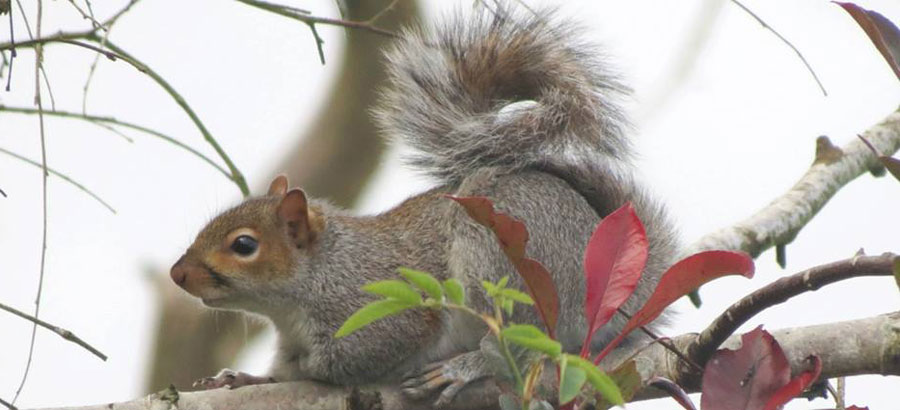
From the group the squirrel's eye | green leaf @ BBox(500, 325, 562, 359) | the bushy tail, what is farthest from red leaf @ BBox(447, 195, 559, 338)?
the bushy tail

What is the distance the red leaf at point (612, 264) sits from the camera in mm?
1163

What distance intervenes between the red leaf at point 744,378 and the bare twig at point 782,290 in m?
0.08

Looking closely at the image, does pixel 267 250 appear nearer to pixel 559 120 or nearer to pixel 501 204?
pixel 501 204

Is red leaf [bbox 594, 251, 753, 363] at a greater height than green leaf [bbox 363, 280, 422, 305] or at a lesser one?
lesser

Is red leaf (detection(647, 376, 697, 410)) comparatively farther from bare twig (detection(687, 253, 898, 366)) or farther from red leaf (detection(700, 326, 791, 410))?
bare twig (detection(687, 253, 898, 366))

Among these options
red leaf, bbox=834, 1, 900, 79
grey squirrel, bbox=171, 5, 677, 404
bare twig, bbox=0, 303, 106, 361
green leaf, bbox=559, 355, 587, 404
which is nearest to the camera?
green leaf, bbox=559, 355, 587, 404

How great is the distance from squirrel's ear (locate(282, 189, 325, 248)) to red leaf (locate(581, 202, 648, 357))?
1224 millimetres

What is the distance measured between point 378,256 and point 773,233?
2.65ft

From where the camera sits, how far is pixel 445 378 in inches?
83.7

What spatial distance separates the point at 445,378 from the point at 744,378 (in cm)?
102

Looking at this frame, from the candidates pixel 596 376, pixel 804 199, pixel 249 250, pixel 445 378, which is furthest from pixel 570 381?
pixel 804 199

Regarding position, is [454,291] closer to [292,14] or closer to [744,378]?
[744,378]

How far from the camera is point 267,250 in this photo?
7.61 ft

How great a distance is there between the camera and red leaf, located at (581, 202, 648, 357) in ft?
3.82
